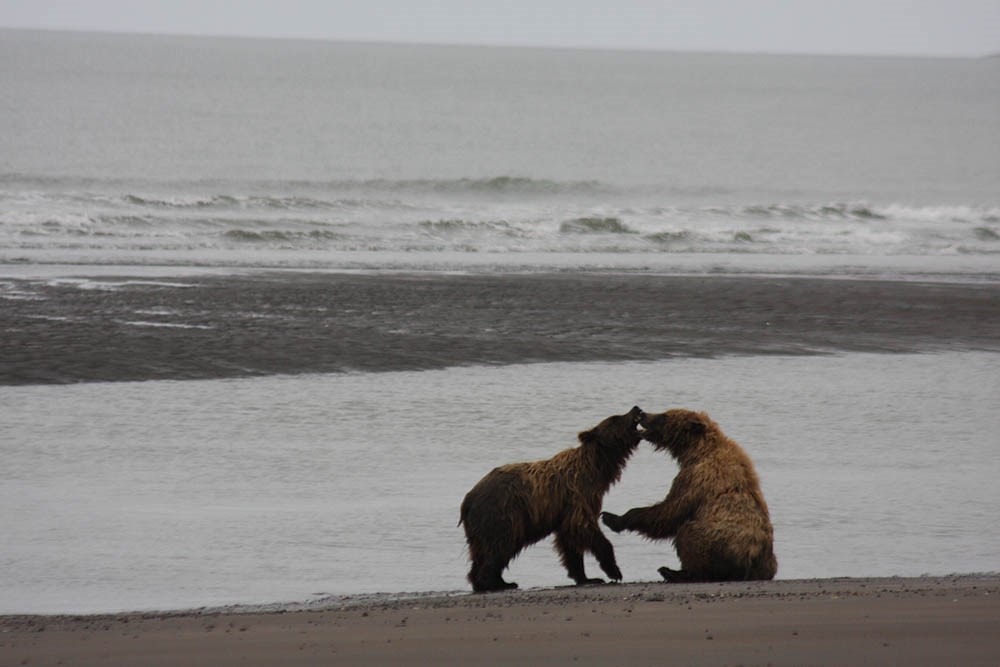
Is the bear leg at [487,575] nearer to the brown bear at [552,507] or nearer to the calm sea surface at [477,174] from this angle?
the brown bear at [552,507]

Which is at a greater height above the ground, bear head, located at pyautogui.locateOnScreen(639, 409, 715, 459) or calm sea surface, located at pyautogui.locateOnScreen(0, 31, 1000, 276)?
calm sea surface, located at pyautogui.locateOnScreen(0, 31, 1000, 276)

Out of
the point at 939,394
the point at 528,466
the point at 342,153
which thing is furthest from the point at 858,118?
the point at 528,466

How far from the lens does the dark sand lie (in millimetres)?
12883

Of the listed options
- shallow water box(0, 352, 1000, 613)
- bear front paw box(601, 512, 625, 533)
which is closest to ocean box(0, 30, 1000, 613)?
shallow water box(0, 352, 1000, 613)

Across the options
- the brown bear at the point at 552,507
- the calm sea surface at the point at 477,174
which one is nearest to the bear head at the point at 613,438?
the brown bear at the point at 552,507

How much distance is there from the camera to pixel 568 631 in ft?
16.9

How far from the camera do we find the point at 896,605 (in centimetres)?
549

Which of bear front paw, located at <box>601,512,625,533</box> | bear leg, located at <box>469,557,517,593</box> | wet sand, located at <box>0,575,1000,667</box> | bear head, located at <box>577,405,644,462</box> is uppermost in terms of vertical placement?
bear head, located at <box>577,405,644,462</box>

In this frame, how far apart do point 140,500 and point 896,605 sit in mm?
4433

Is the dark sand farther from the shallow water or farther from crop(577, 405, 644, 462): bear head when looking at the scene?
crop(577, 405, 644, 462): bear head

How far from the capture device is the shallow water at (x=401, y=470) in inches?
263

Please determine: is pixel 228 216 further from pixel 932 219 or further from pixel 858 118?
pixel 858 118

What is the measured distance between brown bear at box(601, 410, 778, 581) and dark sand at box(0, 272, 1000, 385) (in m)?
6.17

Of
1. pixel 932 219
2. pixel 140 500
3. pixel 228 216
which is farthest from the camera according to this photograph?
pixel 932 219
